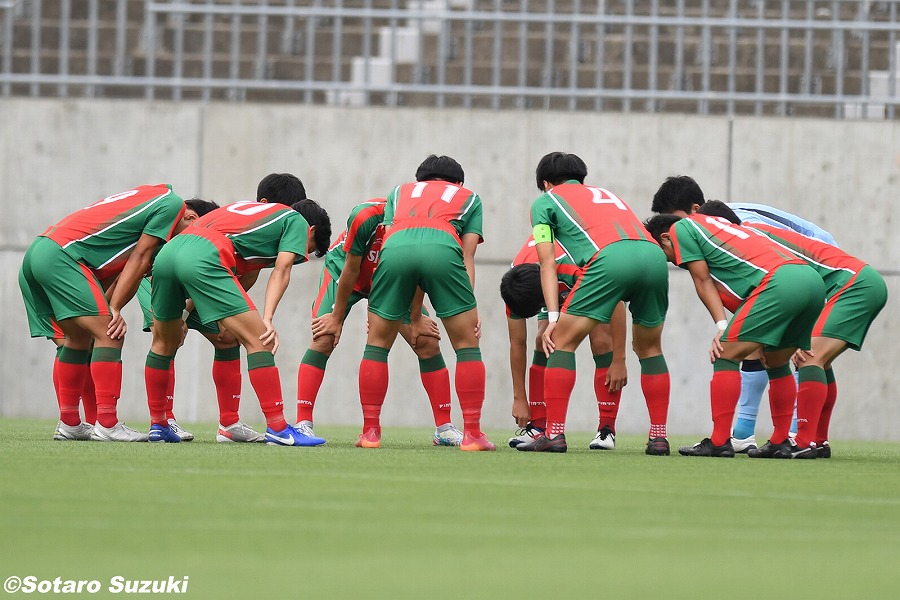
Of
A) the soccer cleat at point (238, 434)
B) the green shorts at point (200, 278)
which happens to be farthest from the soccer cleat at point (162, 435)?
the green shorts at point (200, 278)

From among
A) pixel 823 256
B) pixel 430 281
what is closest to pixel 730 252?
pixel 823 256

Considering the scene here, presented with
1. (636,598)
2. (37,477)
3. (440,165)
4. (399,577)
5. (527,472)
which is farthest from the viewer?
(440,165)

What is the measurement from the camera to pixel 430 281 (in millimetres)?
6367

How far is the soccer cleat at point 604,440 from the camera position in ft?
23.9

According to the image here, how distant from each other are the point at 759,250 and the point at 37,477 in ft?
11.9

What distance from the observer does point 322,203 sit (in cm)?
1178

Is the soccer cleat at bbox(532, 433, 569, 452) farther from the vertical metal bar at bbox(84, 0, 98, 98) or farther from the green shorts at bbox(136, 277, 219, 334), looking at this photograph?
the vertical metal bar at bbox(84, 0, 98, 98)

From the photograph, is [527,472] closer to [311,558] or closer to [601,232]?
[601,232]

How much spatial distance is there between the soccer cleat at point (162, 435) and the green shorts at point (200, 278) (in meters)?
0.77

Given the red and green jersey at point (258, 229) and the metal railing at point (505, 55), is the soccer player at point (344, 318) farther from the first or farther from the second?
the metal railing at point (505, 55)

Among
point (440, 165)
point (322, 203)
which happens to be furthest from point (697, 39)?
point (440, 165)

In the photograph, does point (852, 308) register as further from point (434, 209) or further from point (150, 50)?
point (150, 50)

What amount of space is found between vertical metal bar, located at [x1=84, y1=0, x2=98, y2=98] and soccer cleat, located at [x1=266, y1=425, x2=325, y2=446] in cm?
641

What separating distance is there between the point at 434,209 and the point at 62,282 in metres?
1.94
